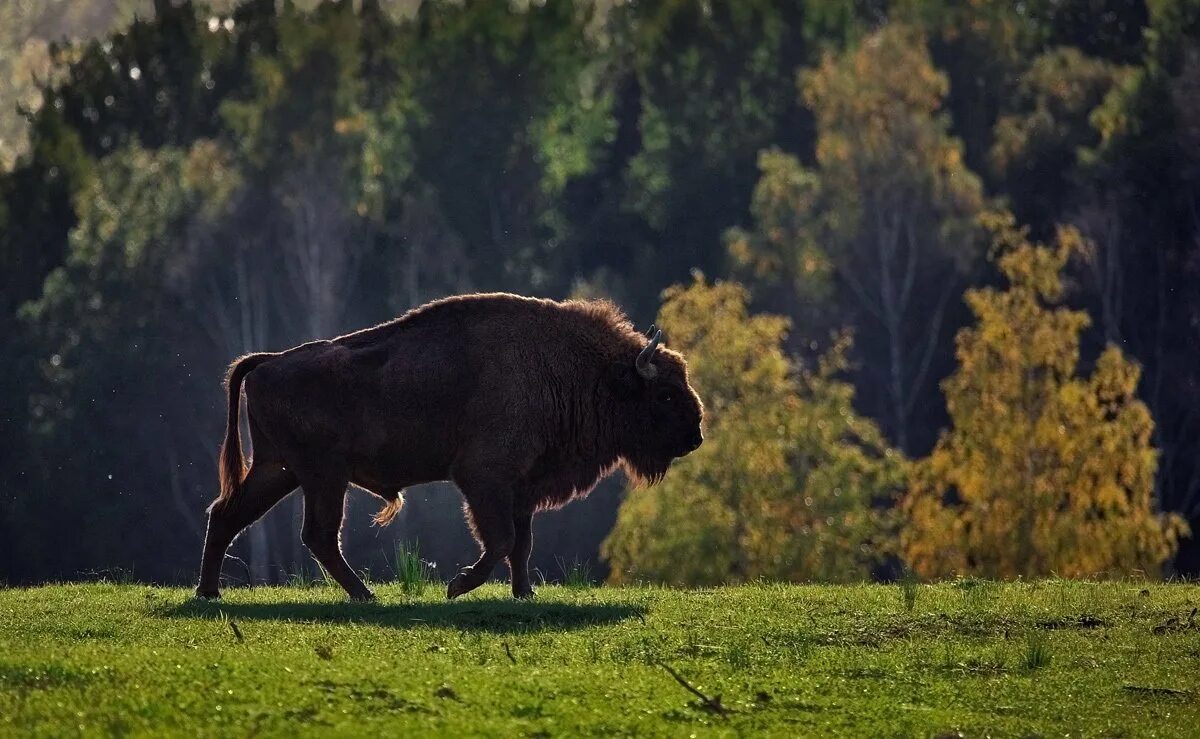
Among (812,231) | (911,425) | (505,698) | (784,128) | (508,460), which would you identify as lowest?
(505,698)

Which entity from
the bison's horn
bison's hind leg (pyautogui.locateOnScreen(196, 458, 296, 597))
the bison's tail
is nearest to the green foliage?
bison's hind leg (pyautogui.locateOnScreen(196, 458, 296, 597))

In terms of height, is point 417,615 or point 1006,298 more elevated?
point 1006,298

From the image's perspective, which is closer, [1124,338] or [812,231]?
[1124,338]

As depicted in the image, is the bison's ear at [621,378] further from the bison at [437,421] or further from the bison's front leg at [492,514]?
the bison's front leg at [492,514]

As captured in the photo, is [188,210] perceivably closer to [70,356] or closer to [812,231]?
[70,356]

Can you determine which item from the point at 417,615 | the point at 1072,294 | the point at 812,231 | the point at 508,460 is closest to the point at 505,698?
the point at 417,615

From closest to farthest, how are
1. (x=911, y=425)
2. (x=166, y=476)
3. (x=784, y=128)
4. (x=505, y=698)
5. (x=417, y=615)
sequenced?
(x=505, y=698)
(x=417, y=615)
(x=911, y=425)
(x=166, y=476)
(x=784, y=128)

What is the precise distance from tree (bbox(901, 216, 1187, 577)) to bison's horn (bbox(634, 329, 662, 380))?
29567 millimetres

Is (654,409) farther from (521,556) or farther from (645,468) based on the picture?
(521,556)

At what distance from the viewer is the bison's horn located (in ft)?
60.8

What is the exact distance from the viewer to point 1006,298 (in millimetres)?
49281

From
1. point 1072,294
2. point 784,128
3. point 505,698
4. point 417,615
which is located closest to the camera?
point 505,698

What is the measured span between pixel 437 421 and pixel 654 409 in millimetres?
2229

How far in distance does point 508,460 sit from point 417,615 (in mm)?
2840
